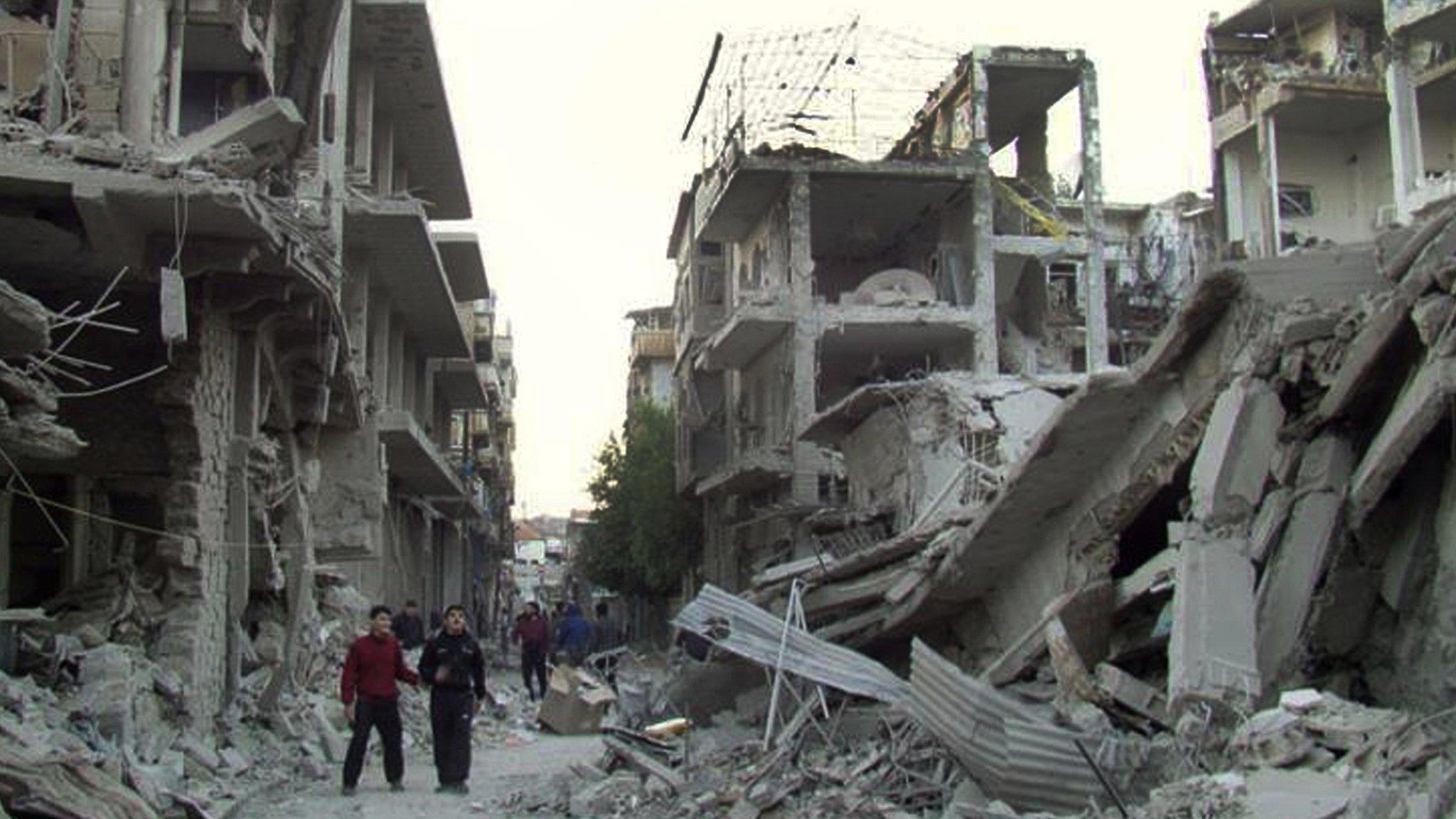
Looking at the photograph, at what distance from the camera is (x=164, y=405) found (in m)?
11.8

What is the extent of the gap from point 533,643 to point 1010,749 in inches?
561

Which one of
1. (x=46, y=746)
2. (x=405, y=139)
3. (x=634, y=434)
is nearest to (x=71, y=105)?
(x=46, y=746)

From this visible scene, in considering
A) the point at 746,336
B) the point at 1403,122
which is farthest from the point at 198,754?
the point at 1403,122

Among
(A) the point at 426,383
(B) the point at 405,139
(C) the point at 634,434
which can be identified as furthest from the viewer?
(C) the point at 634,434

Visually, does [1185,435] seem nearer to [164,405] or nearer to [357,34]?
[164,405]

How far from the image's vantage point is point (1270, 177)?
98.2 feet

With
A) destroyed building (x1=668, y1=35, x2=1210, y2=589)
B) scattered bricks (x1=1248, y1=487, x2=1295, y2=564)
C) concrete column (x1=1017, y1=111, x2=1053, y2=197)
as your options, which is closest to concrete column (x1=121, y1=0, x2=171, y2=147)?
scattered bricks (x1=1248, y1=487, x2=1295, y2=564)

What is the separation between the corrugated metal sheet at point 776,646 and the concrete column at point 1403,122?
18.5m

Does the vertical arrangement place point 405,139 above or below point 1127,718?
above

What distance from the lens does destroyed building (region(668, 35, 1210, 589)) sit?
101 ft

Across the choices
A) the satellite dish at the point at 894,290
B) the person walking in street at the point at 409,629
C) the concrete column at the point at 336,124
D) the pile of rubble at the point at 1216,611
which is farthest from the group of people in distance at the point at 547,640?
the pile of rubble at the point at 1216,611

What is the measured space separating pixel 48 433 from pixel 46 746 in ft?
5.50

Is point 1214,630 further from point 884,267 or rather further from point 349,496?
point 884,267

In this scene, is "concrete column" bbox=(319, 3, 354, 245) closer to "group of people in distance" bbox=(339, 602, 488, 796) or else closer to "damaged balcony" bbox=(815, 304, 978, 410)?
"group of people in distance" bbox=(339, 602, 488, 796)
